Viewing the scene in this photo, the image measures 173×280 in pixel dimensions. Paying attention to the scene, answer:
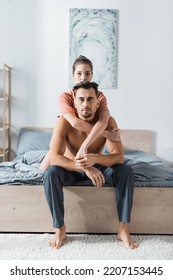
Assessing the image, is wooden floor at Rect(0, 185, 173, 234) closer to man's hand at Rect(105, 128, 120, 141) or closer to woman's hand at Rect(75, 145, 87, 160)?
woman's hand at Rect(75, 145, 87, 160)

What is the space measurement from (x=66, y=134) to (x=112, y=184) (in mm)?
405

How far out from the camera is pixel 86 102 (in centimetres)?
195

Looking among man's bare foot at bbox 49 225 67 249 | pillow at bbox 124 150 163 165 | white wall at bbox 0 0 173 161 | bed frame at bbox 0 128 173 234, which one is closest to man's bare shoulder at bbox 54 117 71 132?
bed frame at bbox 0 128 173 234

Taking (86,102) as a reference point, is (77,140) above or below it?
below

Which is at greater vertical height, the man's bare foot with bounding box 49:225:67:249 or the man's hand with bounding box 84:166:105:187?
the man's hand with bounding box 84:166:105:187

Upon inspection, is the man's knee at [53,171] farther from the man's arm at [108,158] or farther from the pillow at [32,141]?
the pillow at [32,141]

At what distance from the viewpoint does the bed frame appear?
1973 millimetres

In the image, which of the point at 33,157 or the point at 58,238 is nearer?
the point at 58,238

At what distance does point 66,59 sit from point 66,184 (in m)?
1.78

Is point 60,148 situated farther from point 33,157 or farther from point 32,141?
point 32,141

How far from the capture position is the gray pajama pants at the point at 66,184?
1843 mm

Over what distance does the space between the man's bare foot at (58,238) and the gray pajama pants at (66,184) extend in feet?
0.13

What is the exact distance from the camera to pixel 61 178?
1894 mm

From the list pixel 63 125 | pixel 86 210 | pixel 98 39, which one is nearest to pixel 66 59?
pixel 98 39
